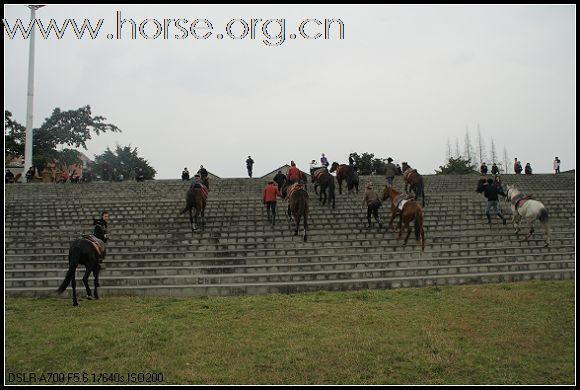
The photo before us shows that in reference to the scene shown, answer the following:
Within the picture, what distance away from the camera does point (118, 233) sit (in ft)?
47.8

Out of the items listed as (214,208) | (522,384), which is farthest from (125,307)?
(214,208)

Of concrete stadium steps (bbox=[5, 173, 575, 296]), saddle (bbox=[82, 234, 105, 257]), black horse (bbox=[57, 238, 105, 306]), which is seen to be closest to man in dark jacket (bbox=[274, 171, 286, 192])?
concrete stadium steps (bbox=[5, 173, 575, 296])

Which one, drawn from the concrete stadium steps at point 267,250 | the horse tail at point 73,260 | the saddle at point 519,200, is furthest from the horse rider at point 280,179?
the horse tail at point 73,260

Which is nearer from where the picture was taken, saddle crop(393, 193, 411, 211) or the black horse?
the black horse

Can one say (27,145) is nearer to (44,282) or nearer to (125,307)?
(44,282)

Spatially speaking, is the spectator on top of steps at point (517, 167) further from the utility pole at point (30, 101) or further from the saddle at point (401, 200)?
the utility pole at point (30, 101)

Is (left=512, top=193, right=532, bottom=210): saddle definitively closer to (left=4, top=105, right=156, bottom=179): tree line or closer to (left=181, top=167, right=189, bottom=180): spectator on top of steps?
(left=181, top=167, right=189, bottom=180): spectator on top of steps

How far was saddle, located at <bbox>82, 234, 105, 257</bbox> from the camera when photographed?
9.13 metres

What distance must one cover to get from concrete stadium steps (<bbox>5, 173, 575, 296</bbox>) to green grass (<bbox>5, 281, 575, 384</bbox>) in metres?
1.08

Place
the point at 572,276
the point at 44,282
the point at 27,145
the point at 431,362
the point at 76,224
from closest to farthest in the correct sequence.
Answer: the point at 431,362 → the point at 44,282 → the point at 572,276 → the point at 76,224 → the point at 27,145

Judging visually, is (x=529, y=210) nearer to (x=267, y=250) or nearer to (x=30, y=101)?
(x=267, y=250)

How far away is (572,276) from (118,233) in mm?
12476

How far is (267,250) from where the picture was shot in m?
12.4

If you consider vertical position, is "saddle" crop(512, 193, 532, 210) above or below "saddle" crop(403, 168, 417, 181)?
below
